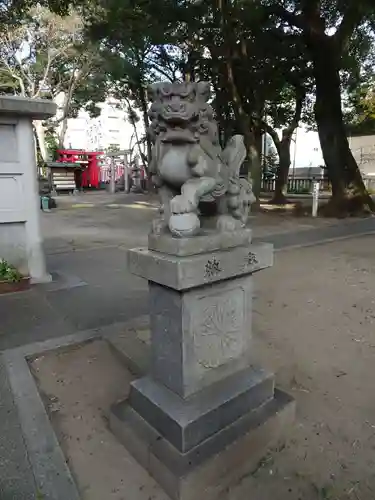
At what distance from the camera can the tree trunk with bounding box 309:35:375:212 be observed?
10.9 meters

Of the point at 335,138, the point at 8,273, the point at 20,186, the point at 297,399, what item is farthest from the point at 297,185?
the point at 297,399

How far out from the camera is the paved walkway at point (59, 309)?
2081 millimetres

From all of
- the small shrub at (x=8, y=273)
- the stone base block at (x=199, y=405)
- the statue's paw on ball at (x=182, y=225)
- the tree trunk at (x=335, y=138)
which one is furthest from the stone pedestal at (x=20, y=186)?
the tree trunk at (x=335, y=138)

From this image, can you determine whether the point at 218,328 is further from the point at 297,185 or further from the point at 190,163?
the point at 297,185

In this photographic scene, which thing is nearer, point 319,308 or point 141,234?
point 319,308

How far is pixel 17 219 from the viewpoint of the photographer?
497 centimetres

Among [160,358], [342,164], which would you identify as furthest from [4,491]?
[342,164]

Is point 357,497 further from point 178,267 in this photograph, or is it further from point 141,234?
point 141,234

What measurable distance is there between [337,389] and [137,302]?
2.48m

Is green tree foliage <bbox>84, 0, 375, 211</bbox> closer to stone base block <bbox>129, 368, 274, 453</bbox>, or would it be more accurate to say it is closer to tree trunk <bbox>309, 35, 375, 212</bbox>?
tree trunk <bbox>309, 35, 375, 212</bbox>

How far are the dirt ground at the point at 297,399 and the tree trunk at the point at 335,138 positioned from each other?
24.9 ft

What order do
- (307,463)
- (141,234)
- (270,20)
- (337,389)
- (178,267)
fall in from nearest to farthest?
(178,267) → (307,463) → (337,389) → (141,234) → (270,20)

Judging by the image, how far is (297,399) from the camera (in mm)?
2674

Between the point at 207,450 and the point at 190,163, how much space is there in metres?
1.51
